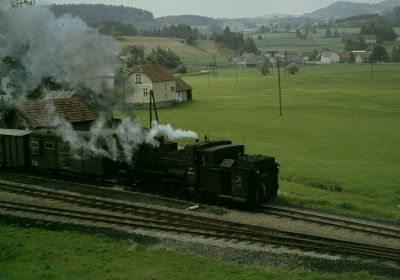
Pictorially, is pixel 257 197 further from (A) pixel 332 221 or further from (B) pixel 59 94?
(B) pixel 59 94

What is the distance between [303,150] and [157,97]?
46.3 meters

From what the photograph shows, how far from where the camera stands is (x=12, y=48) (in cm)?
3372

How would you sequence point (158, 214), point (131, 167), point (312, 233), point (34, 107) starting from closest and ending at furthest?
1. point (312, 233)
2. point (158, 214)
3. point (131, 167)
4. point (34, 107)

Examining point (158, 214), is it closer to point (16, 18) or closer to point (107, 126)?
point (107, 126)

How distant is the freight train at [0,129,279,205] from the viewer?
2456 centimetres

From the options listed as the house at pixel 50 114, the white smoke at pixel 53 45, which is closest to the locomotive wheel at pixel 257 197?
the white smoke at pixel 53 45

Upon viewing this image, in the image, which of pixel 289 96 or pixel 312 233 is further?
pixel 289 96

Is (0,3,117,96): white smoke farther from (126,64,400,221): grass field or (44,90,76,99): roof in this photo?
(126,64,400,221): grass field

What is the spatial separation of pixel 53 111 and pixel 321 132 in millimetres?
29685

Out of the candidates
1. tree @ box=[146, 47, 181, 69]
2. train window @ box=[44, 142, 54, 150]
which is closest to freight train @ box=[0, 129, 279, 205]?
train window @ box=[44, 142, 54, 150]

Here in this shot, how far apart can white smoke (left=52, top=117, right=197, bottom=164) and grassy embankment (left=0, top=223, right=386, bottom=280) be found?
8829mm

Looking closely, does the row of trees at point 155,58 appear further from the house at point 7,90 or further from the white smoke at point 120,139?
the white smoke at point 120,139

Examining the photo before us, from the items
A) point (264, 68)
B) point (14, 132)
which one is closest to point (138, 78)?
point (14, 132)

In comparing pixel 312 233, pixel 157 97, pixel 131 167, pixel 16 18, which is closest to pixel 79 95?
pixel 16 18
